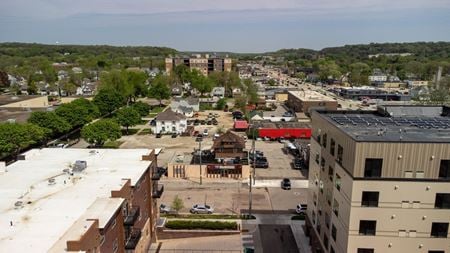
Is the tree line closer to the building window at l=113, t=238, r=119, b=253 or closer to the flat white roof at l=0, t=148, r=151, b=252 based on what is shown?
the flat white roof at l=0, t=148, r=151, b=252

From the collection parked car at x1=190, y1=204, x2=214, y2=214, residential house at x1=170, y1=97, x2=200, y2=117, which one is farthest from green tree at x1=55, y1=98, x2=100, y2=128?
parked car at x1=190, y1=204, x2=214, y2=214

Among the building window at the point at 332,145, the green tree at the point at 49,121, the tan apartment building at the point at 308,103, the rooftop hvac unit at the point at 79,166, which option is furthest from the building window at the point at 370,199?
the tan apartment building at the point at 308,103

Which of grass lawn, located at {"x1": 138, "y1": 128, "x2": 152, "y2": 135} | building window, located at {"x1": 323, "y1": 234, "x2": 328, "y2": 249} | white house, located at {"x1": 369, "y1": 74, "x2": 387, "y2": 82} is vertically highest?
white house, located at {"x1": 369, "y1": 74, "x2": 387, "y2": 82}

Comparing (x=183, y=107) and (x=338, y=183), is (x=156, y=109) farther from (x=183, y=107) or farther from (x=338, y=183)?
(x=338, y=183)

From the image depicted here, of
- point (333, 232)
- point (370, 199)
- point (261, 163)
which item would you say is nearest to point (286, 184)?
point (261, 163)

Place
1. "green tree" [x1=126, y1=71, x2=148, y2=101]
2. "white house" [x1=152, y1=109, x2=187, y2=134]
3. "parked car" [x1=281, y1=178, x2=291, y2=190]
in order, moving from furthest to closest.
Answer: "green tree" [x1=126, y1=71, x2=148, y2=101] < "white house" [x1=152, y1=109, x2=187, y2=134] < "parked car" [x1=281, y1=178, x2=291, y2=190]

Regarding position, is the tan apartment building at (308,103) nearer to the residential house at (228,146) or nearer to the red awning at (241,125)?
the red awning at (241,125)
